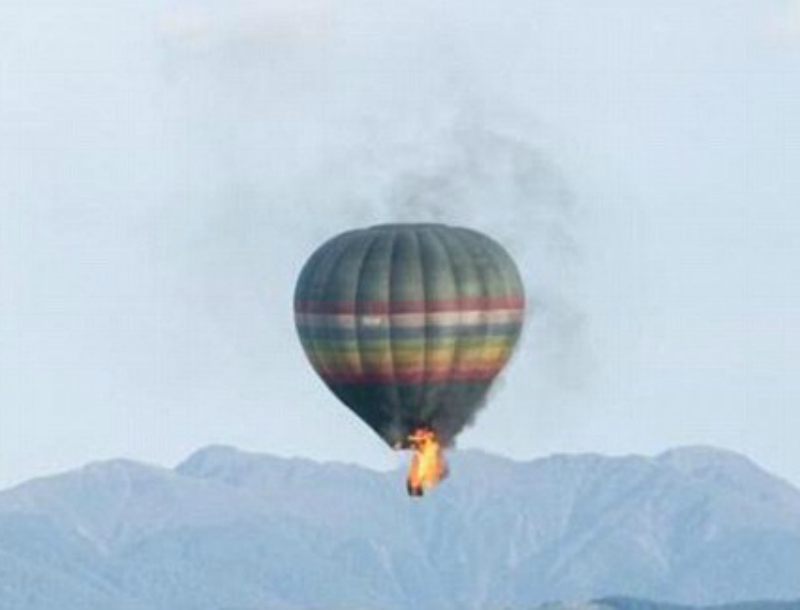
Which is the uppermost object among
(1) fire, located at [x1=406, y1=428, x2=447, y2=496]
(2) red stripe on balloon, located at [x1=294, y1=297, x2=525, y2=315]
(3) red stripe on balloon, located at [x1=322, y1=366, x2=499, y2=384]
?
(2) red stripe on balloon, located at [x1=294, y1=297, x2=525, y2=315]

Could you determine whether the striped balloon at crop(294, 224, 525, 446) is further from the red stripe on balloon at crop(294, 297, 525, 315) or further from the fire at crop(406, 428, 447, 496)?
the fire at crop(406, 428, 447, 496)

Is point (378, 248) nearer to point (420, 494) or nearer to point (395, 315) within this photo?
point (395, 315)

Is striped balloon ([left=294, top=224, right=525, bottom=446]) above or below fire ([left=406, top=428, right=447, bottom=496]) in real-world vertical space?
above

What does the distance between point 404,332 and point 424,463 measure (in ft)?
30.0

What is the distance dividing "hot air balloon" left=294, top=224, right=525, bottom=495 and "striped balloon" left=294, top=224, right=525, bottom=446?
0.05 metres

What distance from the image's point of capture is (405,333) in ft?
650

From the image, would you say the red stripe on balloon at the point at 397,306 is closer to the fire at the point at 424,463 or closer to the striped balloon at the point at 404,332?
the striped balloon at the point at 404,332

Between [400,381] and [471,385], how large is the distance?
4191mm

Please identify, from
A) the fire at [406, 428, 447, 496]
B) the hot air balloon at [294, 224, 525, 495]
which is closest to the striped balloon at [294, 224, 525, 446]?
the hot air balloon at [294, 224, 525, 495]

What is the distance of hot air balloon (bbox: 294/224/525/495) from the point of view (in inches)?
7781

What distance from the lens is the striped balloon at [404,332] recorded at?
197625 mm

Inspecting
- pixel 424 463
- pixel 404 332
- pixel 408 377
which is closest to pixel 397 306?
pixel 404 332

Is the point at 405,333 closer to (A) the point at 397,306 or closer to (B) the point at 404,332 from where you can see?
(B) the point at 404,332

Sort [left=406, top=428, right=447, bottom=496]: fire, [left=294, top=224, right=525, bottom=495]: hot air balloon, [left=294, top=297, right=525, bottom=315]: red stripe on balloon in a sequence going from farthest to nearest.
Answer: [left=294, top=297, right=525, bottom=315]: red stripe on balloon → [left=294, top=224, right=525, bottom=495]: hot air balloon → [left=406, top=428, right=447, bottom=496]: fire
